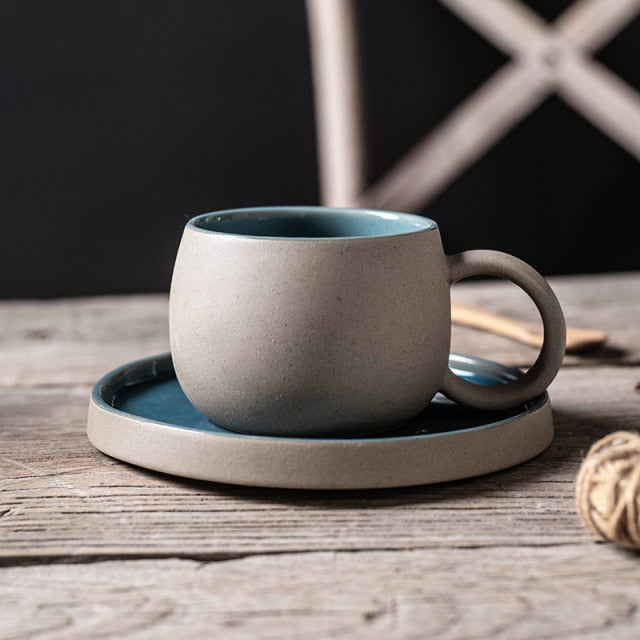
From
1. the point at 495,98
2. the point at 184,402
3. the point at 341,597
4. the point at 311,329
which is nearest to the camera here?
the point at 341,597

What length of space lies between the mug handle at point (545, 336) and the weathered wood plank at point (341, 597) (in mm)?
140

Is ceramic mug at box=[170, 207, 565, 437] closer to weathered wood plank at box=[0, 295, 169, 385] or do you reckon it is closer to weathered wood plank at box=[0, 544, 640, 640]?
weathered wood plank at box=[0, 544, 640, 640]

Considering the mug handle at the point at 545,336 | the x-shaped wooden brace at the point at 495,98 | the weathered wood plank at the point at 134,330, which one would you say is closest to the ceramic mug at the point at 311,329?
the mug handle at the point at 545,336

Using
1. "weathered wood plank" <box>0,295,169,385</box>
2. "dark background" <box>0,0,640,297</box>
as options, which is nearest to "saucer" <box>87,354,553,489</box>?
"weathered wood plank" <box>0,295,169,385</box>

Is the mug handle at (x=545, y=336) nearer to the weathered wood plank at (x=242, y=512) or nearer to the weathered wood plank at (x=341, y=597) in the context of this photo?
the weathered wood plank at (x=242, y=512)

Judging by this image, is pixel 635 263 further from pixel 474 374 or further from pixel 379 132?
pixel 474 374

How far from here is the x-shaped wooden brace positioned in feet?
4.83

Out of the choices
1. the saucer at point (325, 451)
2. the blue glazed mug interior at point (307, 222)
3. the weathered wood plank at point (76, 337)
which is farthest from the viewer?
the weathered wood plank at point (76, 337)

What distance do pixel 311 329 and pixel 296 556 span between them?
112 mm

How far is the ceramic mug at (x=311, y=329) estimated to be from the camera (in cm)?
46

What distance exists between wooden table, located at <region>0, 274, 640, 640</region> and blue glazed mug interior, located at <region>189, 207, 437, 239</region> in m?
0.14

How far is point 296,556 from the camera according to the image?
391 millimetres

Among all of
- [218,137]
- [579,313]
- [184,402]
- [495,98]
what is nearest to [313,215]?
[184,402]

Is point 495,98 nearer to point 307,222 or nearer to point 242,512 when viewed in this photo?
point 307,222
